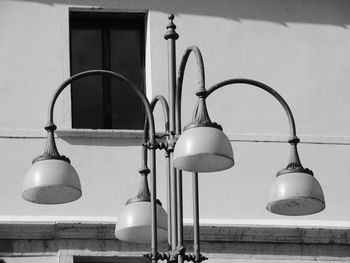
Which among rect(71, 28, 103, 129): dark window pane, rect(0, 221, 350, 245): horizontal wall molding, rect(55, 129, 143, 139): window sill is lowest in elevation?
rect(0, 221, 350, 245): horizontal wall molding

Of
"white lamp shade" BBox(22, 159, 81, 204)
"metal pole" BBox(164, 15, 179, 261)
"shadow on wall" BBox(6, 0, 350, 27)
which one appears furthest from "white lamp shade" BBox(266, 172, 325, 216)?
Answer: "shadow on wall" BBox(6, 0, 350, 27)

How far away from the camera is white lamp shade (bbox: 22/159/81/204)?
19609 mm

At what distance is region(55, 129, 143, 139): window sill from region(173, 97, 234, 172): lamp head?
5526mm

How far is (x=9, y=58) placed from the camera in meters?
25.2

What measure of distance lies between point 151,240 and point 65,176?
3.53 ft

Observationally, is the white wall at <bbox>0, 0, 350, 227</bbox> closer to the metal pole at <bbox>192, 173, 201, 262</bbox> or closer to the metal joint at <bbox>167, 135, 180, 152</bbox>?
the metal joint at <bbox>167, 135, 180, 152</bbox>

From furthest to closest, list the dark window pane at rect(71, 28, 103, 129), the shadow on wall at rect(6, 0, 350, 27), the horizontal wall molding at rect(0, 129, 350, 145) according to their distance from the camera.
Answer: the shadow on wall at rect(6, 0, 350, 27)
the dark window pane at rect(71, 28, 103, 129)
the horizontal wall molding at rect(0, 129, 350, 145)

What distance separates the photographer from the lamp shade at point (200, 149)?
19047 mm

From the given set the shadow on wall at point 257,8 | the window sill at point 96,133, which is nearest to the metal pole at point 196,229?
the window sill at point 96,133

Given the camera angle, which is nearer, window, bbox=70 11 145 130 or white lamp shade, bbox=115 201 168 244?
white lamp shade, bbox=115 201 168 244

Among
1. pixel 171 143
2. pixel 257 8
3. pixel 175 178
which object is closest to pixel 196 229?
pixel 175 178

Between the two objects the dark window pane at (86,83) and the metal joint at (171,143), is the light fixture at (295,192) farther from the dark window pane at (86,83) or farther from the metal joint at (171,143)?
the dark window pane at (86,83)

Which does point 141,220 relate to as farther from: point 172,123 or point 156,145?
point 172,123

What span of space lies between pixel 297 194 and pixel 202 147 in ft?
4.02
